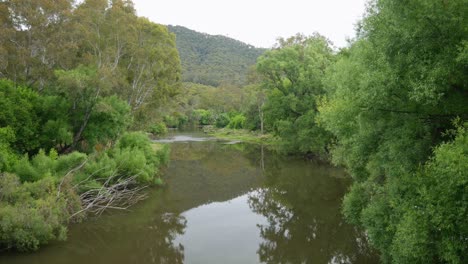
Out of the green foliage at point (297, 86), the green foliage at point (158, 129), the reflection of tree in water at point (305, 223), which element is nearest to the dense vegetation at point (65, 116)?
the reflection of tree in water at point (305, 223)

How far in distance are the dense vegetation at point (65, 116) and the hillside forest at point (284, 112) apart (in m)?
0.08

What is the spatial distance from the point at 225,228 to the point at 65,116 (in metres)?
13.0

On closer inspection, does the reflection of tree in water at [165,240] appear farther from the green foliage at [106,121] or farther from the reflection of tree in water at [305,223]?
the green foliage at [106,121]

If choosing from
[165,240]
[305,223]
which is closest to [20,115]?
[165,240]

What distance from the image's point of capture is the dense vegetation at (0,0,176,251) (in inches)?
634

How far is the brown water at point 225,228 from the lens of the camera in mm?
15328

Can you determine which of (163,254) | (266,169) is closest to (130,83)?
(266,169)

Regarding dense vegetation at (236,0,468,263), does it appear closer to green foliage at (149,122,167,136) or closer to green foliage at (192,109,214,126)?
green foliage at (149,122,167,136)

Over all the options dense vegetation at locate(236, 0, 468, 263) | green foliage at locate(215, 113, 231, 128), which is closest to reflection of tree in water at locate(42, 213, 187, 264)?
dense vegetation at locate(236, 0, 468, 263)

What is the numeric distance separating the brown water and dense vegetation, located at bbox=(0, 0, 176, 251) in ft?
4.29

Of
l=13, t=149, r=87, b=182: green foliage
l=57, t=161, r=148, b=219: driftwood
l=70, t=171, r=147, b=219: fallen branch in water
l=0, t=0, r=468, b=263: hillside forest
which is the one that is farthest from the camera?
l=70, t=171, r=147, b=219: fallen branch in water

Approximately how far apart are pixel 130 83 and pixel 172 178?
10.0m

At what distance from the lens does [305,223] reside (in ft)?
65.0

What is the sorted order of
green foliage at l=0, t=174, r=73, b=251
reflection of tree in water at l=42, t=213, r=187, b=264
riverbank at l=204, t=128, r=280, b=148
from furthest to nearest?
1. riverbank at l=204, t=128, r=280, b=148
2. reflection of tree in water at l=42, t=213, r=187, b=264
3. green foliage at l=0, t=174, r=73, b=251
